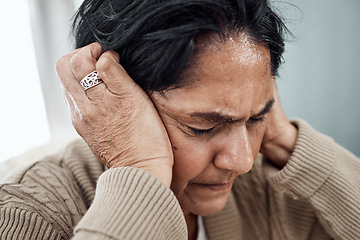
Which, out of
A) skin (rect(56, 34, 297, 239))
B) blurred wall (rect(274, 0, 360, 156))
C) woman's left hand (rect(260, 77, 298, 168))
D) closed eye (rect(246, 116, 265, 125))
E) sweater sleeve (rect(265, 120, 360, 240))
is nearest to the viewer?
skin (rect(56, 34, 297, 239))

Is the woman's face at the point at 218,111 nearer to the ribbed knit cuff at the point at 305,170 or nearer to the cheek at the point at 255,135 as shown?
the cheek at the point at 255,135

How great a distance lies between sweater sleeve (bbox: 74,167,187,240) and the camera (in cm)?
71

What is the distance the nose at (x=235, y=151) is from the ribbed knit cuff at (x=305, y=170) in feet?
1.06

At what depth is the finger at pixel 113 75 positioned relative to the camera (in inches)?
32.6

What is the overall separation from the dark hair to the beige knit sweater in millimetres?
266

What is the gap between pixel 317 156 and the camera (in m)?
1.15

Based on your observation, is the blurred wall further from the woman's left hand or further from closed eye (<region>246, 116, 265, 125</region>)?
closed eye (<region>246, 116, 265, 125</region>)

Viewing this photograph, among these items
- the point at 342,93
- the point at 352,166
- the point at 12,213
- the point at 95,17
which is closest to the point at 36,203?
the point at 12,213

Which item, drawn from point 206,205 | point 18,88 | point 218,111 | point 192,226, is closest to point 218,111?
point 218,111

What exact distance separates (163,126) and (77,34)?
43 centimetres

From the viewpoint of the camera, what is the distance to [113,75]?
836mm

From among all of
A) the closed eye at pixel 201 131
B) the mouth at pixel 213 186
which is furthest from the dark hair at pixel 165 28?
the mouth at pixel 213 186

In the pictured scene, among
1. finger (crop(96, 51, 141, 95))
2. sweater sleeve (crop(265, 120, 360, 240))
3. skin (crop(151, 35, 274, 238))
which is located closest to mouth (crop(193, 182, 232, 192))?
skin (crop(151, 35, 274, 238))

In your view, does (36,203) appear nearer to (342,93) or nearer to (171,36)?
(171,36)
